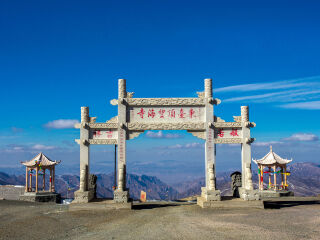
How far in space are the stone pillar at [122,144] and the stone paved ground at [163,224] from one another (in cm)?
93

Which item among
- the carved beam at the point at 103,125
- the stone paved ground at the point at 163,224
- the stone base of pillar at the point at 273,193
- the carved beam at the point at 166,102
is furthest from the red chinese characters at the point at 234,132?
the stone base of pillar at the point at 273,193

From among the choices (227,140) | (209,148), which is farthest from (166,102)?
(227,140)

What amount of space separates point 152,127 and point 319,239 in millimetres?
9752

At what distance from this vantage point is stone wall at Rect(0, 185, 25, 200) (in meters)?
24.6

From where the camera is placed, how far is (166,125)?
58.1ft

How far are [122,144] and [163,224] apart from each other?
19.0 ft

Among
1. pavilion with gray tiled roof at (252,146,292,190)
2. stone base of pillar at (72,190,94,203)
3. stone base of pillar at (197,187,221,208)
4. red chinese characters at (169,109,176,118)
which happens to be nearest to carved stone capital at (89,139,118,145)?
stone base of pillar at (72,190,94,203)

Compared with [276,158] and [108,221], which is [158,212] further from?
[276,158]

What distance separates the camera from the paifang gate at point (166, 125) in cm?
1764

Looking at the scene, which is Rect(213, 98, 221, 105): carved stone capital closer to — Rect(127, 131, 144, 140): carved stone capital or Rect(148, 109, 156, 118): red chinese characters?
Rect(148, 109, 156, 118): red chinese characters

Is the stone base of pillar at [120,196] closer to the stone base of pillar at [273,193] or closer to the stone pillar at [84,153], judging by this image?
the stone pillar at [84,153]

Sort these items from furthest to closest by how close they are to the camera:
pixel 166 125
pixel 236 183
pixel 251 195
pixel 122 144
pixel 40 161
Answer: pixel 40 161 < pixel 236 183 < pixel 166 125 < pixel 122 144 < pixel 251 195

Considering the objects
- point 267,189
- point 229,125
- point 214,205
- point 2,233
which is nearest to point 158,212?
point 214,205

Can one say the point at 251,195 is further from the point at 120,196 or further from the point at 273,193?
the point at 273,193
